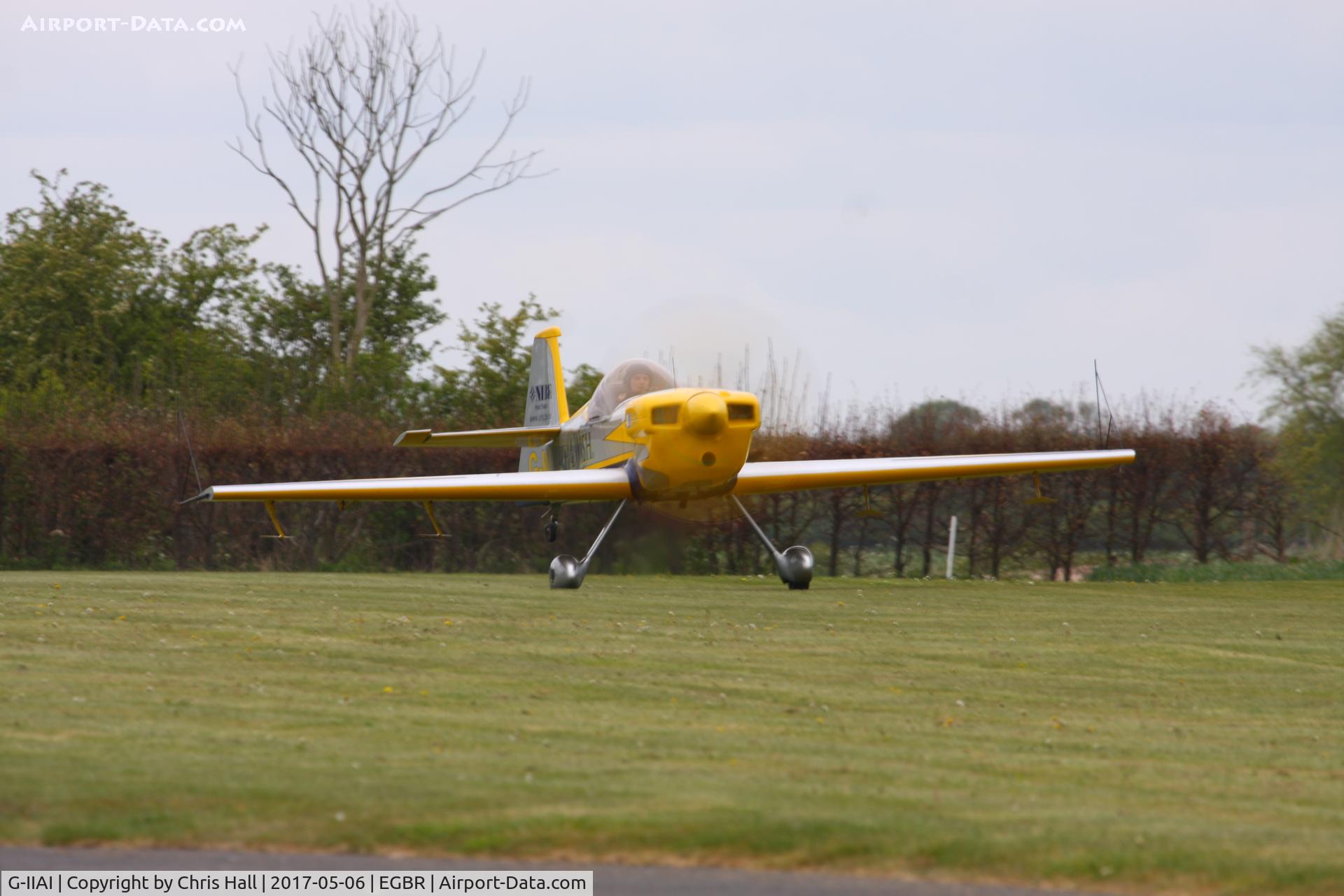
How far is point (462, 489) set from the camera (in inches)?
748

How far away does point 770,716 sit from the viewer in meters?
8.70

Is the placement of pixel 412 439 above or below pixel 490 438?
below

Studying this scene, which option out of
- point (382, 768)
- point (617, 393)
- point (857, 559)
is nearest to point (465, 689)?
point (382, 768)

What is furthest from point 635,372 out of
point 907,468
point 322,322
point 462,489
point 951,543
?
point 322,322

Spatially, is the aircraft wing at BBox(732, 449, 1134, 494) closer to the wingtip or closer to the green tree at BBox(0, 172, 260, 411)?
the wingtip

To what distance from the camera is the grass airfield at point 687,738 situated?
5.82m

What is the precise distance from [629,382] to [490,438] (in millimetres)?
3572

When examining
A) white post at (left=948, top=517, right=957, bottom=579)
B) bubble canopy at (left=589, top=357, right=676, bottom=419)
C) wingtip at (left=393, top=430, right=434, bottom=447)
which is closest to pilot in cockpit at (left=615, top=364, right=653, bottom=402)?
bubble canopy at (left=589, top=357, right=676, bottom=419)

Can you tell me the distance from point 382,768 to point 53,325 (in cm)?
3710

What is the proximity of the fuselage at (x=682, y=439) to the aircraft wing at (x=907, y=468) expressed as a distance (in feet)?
4.22

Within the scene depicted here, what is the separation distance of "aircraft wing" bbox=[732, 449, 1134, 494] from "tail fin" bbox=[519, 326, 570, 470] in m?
3.93

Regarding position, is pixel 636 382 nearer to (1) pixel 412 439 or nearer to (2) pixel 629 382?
(2) pixel 629 382

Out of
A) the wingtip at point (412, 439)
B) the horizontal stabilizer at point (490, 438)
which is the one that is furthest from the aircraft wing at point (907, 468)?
the wingtip at point (412, 439)

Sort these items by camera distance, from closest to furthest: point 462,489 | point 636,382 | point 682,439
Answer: point 682,439 < point 462,489 < point 636,382
